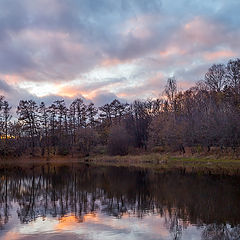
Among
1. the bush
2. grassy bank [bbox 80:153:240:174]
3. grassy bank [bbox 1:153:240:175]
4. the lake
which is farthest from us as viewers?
the bush

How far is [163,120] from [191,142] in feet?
31.5

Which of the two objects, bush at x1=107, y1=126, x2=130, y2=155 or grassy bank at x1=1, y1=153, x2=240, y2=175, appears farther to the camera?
bush at x1=107, y1=126, x2=130, y2=155

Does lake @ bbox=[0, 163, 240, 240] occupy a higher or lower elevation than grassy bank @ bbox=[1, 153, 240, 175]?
lower

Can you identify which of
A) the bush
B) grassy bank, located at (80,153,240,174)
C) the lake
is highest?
the bush

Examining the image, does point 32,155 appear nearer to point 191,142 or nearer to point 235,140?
point 191,142

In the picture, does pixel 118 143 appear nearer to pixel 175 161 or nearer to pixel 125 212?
pixel 175 161

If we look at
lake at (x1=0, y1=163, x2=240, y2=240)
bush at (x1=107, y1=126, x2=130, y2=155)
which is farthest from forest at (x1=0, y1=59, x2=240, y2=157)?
lake at (x1=0, y1=163, x2=240, y2=240)

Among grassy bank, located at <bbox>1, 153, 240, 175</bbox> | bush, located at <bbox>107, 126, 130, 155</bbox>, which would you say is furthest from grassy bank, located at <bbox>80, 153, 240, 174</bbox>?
bush, located at <bbox>107, 126, 130, 155</bbox>

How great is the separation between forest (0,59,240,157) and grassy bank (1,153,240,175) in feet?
7.89

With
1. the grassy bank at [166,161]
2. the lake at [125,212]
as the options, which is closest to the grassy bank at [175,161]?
the grassy bank at [166,161]

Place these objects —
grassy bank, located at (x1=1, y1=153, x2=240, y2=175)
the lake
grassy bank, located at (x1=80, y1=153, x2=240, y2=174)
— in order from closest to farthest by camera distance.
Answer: the lake, grassy bank, located at (x1=1, y1=153, x2=240, y2=175), grassy bank, located at (x1=80, y1=153, x2=240, y2=174)

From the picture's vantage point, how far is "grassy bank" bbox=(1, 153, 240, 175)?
1480 inches

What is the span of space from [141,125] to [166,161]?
78.5 feet

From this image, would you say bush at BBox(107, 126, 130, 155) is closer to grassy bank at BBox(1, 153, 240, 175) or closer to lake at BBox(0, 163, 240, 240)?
grassy bank at BBox(1, 153, 240, 175)
